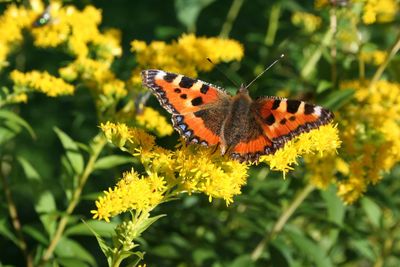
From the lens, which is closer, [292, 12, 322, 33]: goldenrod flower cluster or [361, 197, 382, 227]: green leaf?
[361, 197, 382, 227]: green leaf

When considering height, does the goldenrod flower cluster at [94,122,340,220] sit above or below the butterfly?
below

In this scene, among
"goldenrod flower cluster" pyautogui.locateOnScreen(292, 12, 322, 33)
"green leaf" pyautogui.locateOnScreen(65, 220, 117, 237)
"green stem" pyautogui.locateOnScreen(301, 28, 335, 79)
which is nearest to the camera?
"green leaf" pyautogui.locateOnScreen(65, 220, 117, 237)

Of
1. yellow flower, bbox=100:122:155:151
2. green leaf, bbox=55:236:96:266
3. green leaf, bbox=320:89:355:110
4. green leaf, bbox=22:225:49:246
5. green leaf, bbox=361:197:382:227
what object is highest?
green leaf, bbox=320:89:355:110

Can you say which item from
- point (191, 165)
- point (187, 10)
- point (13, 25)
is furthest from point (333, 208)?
point (13, 25)

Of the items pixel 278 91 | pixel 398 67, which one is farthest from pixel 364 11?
pixel 278 91

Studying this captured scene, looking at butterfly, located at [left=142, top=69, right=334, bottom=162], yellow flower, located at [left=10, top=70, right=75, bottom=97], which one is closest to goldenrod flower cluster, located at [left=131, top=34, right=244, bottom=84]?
yellow flower, located at [left=10, top=70, right=75, bottom=97]

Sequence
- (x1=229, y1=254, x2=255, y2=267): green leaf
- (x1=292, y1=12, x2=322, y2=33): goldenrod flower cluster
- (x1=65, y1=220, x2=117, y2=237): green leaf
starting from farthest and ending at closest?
1. (x1=292, y1=12, x2=322, y2=33): goldenrod flower cluster
2. (x1=229, y1=254, x2=255, y2=267): green leaf
3. (x1=65, y1=220, x2=117, y2=237): green leaf

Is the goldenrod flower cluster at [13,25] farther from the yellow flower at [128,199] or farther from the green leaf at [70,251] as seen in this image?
the yellow flower at [128,199]

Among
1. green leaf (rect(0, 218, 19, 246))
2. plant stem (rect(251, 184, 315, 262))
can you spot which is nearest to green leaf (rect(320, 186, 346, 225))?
plant stem (rect(251, 184, 315, 262))

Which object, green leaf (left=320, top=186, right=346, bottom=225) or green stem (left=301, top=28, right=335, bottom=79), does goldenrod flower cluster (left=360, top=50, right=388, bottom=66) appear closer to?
green stem (left=301, top=28, right=335, bottom=79)
